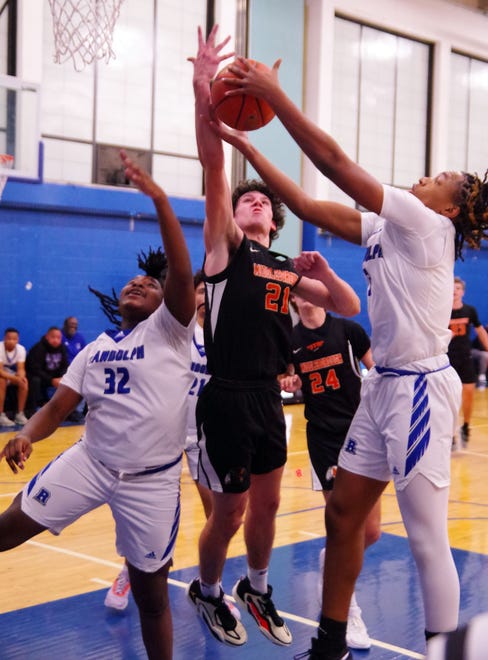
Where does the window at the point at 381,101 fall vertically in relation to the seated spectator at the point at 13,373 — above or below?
above

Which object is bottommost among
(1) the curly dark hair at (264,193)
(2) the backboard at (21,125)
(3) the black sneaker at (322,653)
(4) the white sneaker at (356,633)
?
(4) the white sneaker at (356,633)

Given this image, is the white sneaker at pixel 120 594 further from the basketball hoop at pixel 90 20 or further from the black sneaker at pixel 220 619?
the basketball hoop at pixel 90 20

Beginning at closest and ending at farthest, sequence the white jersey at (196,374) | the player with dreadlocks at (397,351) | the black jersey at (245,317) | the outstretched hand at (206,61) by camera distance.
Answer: the player with dreadlocks at (397,351) → the outstretched hand at (206,61) → the black jersey at (245,317) → the white jersey at (196,374)

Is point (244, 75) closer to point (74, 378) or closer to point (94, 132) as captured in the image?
point (74, 378)

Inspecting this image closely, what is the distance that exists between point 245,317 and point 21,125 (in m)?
9.05

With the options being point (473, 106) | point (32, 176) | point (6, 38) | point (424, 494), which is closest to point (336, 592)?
point (424, 494)

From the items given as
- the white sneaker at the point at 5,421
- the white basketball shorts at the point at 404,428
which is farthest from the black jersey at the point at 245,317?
the white sneaker at the point at 5,421

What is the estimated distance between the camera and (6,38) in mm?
12461

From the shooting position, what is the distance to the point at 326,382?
4926 mm

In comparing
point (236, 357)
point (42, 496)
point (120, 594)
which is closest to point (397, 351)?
point (236, 357)

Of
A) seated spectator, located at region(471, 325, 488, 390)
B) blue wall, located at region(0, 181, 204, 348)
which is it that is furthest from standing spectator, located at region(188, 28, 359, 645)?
seated spectator, located at region(471, 325, 488, 390)

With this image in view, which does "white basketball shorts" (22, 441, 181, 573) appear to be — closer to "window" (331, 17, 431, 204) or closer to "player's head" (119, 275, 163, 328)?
"player's head" (119, 275, 163, 328)

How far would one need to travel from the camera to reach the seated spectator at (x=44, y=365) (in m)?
11.9

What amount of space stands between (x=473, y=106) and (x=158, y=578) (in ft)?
58.3
